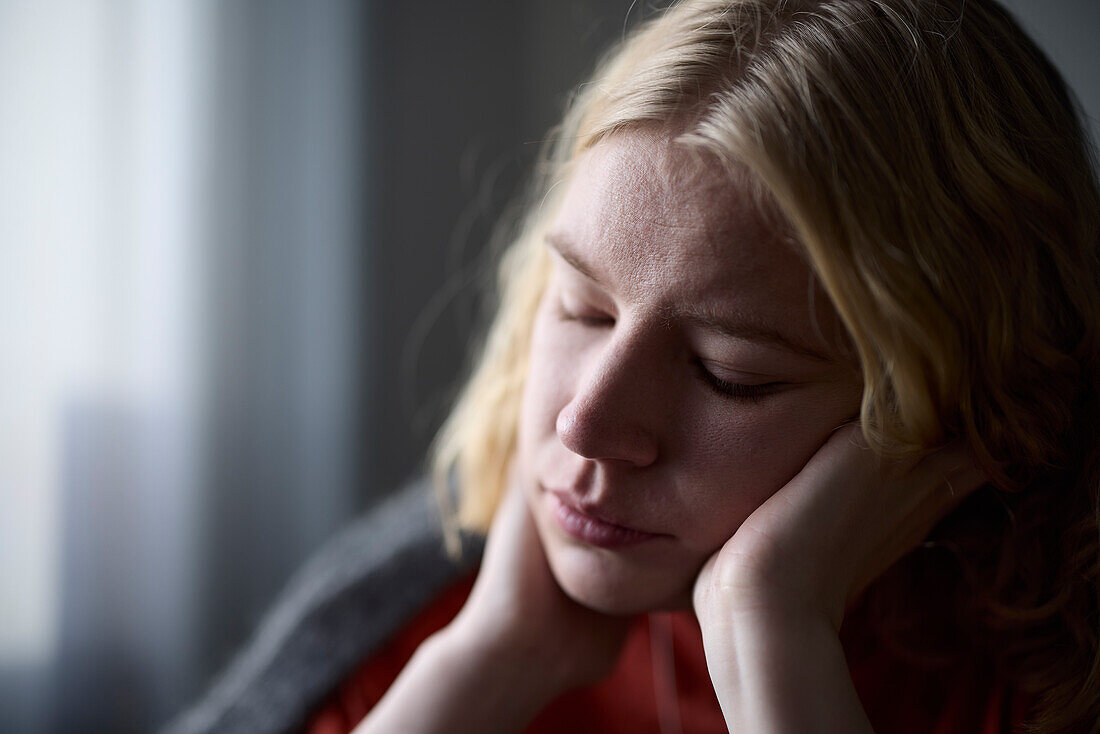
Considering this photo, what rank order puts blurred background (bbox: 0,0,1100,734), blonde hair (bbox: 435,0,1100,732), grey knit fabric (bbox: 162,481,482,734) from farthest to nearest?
blurred background (bbox: 0,0,1100,734) < grey knit fabric (bbox: 162,481,482,734) < blonde hair (bbox: 435,0,1100,732)

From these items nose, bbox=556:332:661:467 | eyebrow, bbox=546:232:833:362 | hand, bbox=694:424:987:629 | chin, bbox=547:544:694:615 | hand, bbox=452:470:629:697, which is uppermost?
eyebrow, bbox=546:232:833:362

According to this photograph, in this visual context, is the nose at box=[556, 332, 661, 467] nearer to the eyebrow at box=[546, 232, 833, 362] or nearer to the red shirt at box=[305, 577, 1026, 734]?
the eyebrow at box=[546, 232, 833, 362]

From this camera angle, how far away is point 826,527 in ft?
1.72

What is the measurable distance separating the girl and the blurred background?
1.36 ft

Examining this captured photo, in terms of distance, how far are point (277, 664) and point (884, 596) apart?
56cm

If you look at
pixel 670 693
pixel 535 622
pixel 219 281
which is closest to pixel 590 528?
pixel 535 622

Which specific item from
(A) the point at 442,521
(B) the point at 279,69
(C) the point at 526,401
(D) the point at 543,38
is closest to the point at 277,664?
(A) the point at 442,521

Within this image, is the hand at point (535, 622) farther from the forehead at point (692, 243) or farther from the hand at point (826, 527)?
the forehead at point (692, 243)

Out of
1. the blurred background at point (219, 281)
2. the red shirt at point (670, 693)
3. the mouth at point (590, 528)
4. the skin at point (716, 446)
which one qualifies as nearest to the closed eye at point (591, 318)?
the skin at point (716, 446)

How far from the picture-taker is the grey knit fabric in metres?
0.79

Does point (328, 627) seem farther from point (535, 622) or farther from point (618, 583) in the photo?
point (618, 583)

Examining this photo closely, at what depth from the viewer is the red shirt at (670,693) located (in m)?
0.66

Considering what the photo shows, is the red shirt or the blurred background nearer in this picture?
the red shirt

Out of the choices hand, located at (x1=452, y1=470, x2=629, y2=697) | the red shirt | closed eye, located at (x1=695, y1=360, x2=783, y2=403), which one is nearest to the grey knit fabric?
the red shirt
